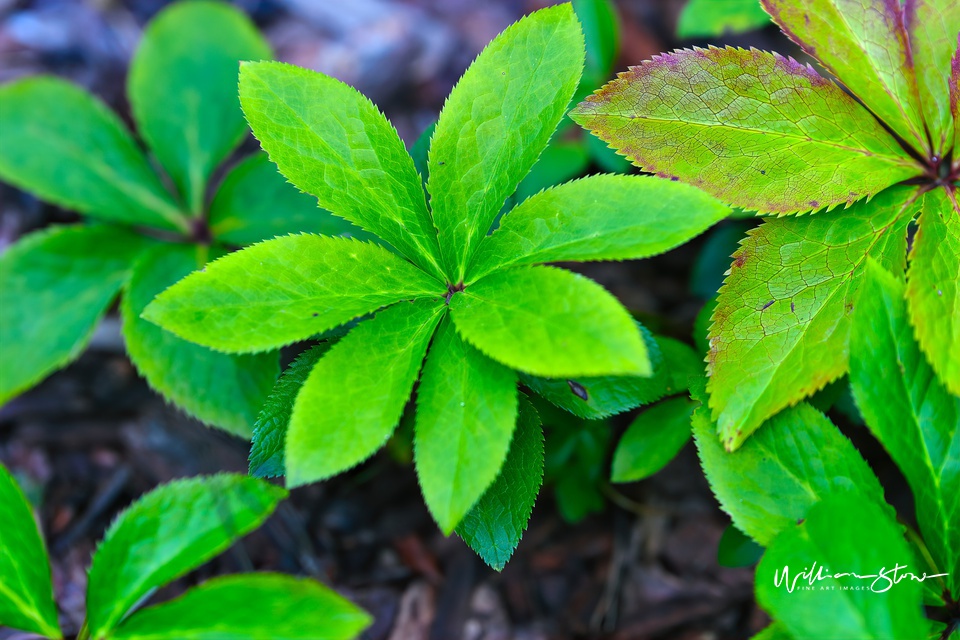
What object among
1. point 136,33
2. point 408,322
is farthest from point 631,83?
point 136,33

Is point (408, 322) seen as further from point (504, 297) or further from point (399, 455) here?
point (399, 455)

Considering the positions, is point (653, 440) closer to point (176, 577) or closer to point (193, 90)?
point (176, 577)

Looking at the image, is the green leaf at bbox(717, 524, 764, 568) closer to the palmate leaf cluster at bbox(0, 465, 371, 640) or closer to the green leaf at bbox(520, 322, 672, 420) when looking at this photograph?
the green leaf at bbox(520, 322, 672, 420)

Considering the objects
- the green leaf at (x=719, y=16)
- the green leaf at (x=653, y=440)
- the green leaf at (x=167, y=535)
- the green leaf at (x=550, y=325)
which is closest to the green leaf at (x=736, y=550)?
the green leaf at (x=653, y=440)

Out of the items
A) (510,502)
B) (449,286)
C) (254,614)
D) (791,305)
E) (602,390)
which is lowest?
(254,614)

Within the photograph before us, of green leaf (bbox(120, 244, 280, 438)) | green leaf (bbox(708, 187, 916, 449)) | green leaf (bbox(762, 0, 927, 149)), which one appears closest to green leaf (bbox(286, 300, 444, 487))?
green leaf (bbox(120, 244, 280, 438))

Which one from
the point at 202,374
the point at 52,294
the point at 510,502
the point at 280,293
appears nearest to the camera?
the point at 280,293

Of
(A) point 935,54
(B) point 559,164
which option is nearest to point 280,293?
(B) point 559,164
